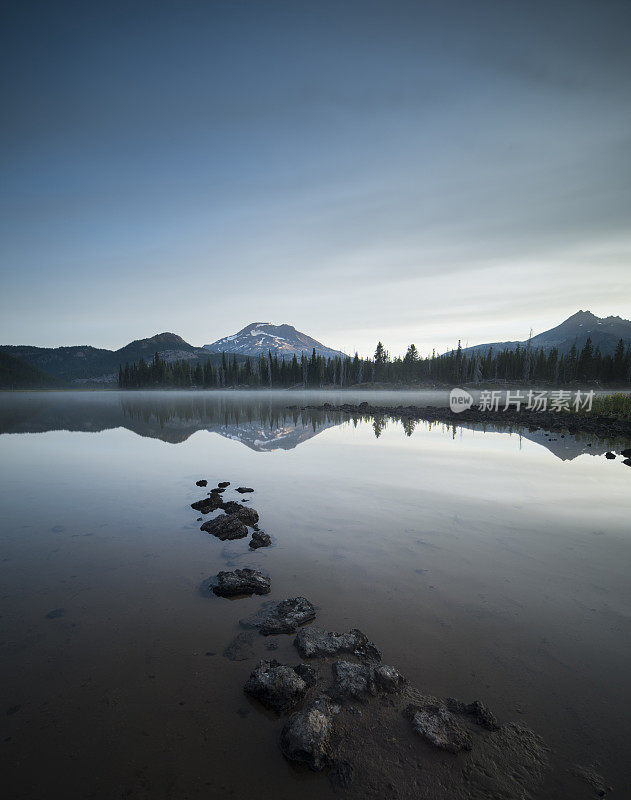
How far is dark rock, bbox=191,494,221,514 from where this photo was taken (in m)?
11.1

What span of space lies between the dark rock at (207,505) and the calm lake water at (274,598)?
0.43 m

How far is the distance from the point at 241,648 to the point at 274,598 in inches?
52.4

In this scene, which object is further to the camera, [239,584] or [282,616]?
[239,584]

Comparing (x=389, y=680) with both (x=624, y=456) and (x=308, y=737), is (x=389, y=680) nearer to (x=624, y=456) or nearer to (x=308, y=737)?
(x=308, y=737)

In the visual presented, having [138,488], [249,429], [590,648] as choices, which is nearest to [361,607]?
[590,648]

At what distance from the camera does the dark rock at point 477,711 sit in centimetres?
405

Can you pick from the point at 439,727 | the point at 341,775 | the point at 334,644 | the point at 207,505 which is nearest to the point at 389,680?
the point at 439,727

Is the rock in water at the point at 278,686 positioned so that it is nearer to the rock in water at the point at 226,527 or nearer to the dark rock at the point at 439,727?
the dark rock at the point at 439,727

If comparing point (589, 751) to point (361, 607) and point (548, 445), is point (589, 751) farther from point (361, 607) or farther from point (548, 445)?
point (548, 445)

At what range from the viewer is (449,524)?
1011cm

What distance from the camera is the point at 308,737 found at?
374cm

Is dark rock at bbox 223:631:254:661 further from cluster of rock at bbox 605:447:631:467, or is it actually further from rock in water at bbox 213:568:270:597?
cluster of rock at bbox 605:447:631:467

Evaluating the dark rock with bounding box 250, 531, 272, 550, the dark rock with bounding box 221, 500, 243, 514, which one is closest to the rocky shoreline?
the dark rock with bounding box 250, 531, 272, 550

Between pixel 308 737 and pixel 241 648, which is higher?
pixel 308 737
